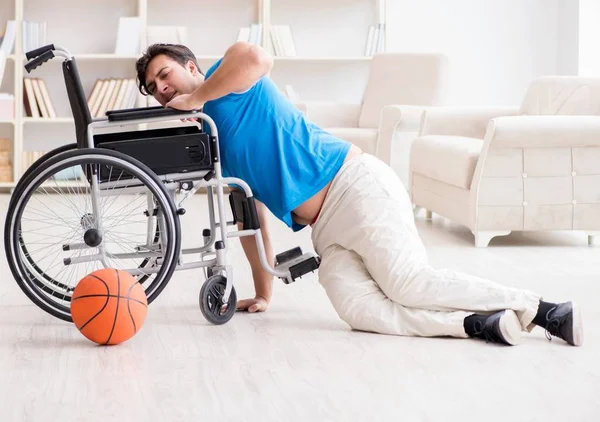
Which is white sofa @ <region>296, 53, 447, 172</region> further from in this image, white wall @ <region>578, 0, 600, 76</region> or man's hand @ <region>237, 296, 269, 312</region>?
man's hand @ <region>237, 296, 269, 312</region>

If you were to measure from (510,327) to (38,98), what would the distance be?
4779 millimetres

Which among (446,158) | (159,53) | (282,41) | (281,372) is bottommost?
(281,372)

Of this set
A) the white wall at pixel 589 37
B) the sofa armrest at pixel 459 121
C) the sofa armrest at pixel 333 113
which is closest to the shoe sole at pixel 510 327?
the sofa armrest at pixel 459 121

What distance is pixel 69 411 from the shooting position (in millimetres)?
1850

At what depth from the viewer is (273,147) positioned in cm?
252

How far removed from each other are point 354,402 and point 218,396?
0.90 feet

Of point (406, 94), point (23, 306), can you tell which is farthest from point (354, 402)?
point (406, 94)

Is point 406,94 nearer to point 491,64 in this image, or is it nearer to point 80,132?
point 491,64

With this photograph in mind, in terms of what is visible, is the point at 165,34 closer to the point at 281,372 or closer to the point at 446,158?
the point at 446,158

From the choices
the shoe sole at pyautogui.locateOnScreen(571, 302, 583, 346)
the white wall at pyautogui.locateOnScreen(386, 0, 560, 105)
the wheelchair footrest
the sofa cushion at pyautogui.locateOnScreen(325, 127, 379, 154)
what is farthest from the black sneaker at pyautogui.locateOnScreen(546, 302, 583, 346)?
the white wall at pyautogui.locateOnScreen(386, 0, 560, 105)

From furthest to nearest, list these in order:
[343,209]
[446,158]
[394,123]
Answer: [394,123] → [446,158] → [343,209]

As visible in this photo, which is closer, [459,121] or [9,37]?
[459,121]

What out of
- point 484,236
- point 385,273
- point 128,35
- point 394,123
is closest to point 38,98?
point 128,35

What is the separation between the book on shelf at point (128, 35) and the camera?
6.45 metres
